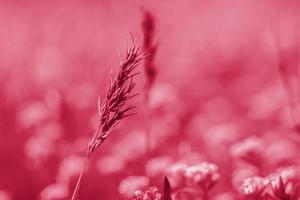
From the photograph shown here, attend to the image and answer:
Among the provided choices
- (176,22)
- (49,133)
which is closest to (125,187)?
(49,133)

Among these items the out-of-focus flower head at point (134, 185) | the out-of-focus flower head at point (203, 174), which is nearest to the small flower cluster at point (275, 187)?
the out-of-focus flower head at point (203, 174)

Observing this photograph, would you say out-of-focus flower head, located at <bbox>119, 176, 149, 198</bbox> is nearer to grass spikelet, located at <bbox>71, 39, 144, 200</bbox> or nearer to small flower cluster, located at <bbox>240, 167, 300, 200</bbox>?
small flower cluster, located at <bbox>240, 167, 300, 200</bbox>

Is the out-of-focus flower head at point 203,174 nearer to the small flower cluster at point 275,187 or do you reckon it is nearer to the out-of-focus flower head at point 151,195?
the small flower cluster at point 275,187

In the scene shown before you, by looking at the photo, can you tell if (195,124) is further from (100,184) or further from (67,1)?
(67,1)
